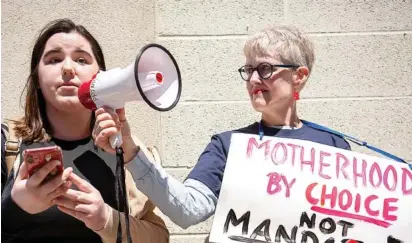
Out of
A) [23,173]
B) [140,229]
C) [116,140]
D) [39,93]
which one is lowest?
[140,229]

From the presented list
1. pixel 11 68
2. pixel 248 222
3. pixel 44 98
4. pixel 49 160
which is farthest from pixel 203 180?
pixel 11 68

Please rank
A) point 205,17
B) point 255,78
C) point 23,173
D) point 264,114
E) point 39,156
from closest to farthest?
point 39,156 → point 23,173 → point 255,78 → point 264,114 → point 205,17

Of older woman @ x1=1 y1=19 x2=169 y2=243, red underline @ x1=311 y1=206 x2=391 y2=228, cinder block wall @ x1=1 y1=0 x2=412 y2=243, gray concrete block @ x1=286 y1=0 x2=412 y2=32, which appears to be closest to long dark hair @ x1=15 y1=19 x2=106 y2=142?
older woman @ x1=1 y1=19 x2=169 y2=243

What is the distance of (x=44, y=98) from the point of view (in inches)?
93.6

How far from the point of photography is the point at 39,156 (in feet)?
5.74

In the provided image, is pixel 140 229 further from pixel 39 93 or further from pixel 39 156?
pixel 39 93

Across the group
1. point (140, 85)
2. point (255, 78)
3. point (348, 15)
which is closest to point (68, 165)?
point (140, 85)

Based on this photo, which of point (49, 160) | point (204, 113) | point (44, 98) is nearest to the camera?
point (49, 160)

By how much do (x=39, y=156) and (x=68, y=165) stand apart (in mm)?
464

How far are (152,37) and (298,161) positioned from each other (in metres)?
1.33

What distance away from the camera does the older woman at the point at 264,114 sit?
2.01m

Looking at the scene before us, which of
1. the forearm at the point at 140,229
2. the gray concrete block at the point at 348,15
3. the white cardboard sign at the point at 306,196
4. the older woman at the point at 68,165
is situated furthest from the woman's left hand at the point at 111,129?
the gray concrete block at the point at 348,15

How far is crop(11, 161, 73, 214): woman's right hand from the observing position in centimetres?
180

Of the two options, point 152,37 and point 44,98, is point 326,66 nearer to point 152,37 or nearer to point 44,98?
point 152,37
